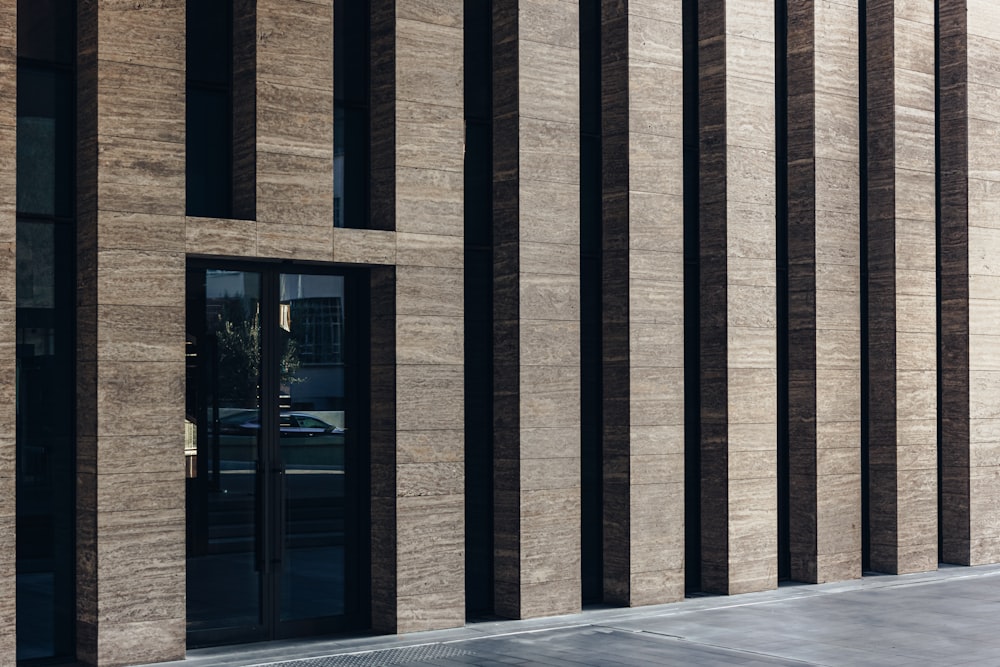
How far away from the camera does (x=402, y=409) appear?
13.9 m

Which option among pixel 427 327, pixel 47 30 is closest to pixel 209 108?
pixel 47 30

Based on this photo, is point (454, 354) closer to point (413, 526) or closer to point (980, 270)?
point (413, 526)

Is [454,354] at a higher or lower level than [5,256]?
lower

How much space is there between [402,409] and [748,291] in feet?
17.5

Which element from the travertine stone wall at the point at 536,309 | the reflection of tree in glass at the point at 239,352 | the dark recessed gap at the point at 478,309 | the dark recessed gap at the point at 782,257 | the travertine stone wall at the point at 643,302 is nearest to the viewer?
the reflection of tree in glass at the point at 239,352

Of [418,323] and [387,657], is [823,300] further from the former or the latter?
[387,657]

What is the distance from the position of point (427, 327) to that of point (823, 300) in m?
6.32

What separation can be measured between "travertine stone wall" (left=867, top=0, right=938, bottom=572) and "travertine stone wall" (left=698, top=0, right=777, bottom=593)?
2.54m

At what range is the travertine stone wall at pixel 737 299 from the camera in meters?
16.6

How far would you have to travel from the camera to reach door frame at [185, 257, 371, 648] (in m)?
13.5

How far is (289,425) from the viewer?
13.8 meters

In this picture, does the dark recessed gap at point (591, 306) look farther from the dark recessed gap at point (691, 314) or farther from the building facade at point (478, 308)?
the dark recessed gap at point (691, 314)

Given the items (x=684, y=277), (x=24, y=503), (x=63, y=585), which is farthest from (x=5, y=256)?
(x=684, y=277)

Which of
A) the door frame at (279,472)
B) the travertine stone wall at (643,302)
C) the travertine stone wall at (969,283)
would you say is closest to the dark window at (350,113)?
the door frame at (279,472)
